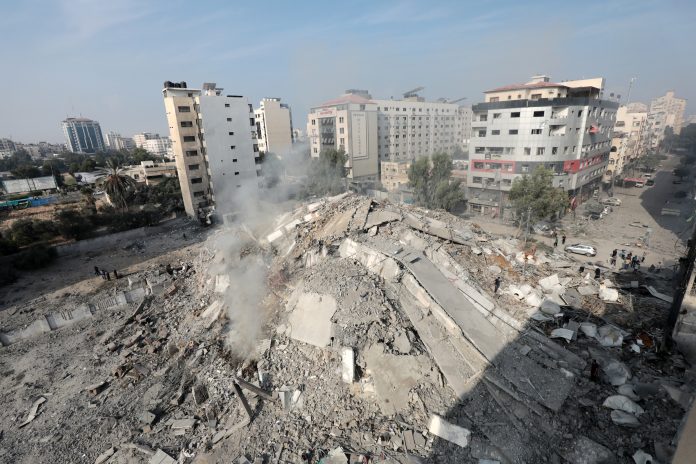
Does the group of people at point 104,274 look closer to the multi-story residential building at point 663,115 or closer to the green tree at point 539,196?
the green tree at point 539,196

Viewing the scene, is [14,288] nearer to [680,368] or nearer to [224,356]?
[224,356]

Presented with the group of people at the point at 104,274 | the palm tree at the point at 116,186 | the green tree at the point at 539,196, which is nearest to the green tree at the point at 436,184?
the green tree at the point at 539,196

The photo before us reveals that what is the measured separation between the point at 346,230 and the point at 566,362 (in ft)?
19.1

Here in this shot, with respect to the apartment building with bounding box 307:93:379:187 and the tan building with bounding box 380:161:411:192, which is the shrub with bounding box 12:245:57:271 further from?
the tan building with bounding box 380:161:411:192

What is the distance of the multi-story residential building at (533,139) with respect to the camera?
69.5 ft

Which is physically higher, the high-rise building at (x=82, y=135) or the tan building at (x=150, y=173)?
the high-rise building at (x=82, y=135)

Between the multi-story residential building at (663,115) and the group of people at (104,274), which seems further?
the multi-story residential building at (663,115)

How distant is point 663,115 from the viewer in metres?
65.8

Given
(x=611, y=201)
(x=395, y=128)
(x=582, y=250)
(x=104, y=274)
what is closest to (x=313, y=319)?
(x=104, y=274)

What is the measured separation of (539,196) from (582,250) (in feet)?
12.3

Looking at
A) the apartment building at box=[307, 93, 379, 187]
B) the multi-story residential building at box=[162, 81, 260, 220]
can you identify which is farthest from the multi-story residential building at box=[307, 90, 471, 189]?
the multi-story residential building at box=[162, 81, 260, 220]

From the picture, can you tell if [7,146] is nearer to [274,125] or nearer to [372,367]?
[274,125]

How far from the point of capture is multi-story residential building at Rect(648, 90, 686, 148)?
57816mm

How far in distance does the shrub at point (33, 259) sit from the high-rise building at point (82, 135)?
99980mm
